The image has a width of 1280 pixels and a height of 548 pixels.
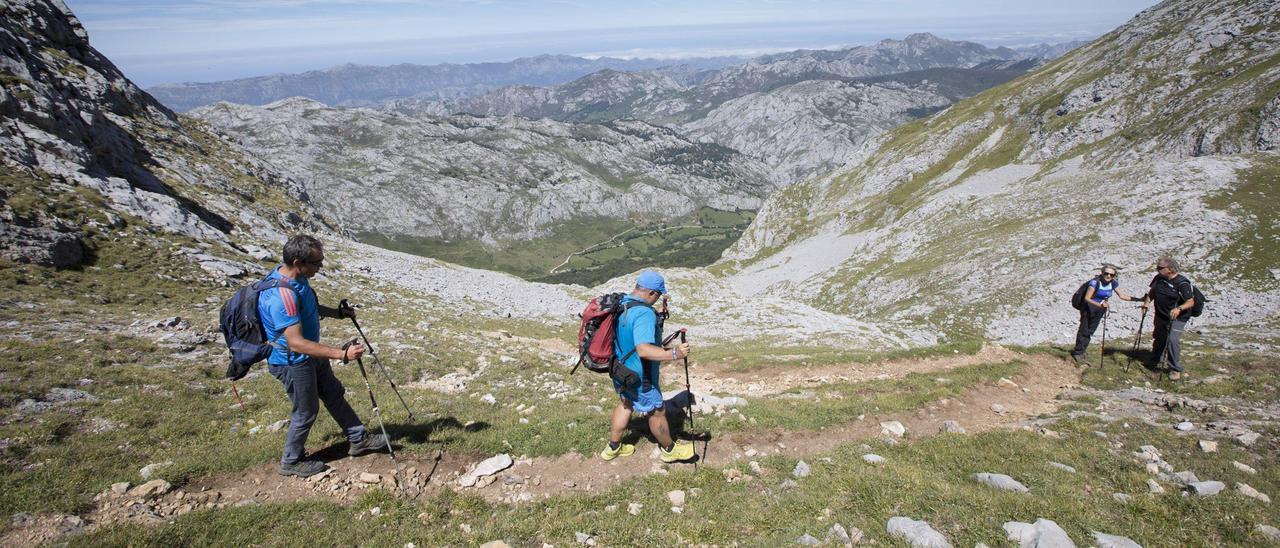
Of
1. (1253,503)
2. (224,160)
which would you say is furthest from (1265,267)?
(224,160)

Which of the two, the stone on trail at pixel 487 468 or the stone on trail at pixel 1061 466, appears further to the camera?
the stone on trail at pixel 487 468

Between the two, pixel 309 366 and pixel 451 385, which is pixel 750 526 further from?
pixel 451 385

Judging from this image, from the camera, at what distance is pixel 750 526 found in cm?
844

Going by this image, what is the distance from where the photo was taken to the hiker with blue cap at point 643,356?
929 centimetres

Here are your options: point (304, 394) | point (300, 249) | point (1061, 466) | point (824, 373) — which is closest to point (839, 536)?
point (1061, 466)

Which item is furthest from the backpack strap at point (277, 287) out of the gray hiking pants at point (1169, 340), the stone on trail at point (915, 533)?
the gray hiking pants at point (1169, 340)

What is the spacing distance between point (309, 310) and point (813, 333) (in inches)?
1380

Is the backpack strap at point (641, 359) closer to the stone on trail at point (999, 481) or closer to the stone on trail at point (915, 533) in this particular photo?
the stone on trail at point (915, 533)

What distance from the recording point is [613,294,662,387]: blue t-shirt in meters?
9.30

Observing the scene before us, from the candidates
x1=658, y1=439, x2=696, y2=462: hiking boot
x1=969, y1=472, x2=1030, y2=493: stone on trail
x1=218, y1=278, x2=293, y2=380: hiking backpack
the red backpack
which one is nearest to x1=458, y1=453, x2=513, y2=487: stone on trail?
the red backpack

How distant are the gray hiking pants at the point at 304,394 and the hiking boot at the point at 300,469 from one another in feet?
0.24

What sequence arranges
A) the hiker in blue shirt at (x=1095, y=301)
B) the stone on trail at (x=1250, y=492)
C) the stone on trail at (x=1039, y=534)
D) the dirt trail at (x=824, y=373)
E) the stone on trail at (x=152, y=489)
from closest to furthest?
the stone on trail at (x=1039, y=534) < the stone on trail at (x=1250, y=492) < the stone on trail at (x=152, y=489) < the hiker in blue shirt at (x=1095, y=301) < the dirt trail at (x=824, y=373)

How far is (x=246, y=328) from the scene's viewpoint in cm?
877

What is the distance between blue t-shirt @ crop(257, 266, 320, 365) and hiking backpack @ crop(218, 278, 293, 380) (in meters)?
0.08
